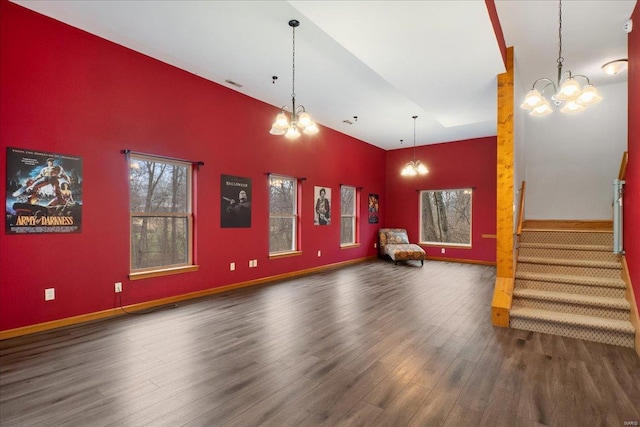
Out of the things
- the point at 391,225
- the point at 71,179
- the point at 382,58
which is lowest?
the point at 391,225

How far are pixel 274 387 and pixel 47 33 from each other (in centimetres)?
444

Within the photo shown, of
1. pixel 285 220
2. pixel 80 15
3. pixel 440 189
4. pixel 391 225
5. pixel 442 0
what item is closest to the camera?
pixel 442 0

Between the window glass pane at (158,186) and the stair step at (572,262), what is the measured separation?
17.0ft

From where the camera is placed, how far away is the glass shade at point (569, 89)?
2928 mm

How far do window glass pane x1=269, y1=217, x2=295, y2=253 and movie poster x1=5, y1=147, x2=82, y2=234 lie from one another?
331 cm

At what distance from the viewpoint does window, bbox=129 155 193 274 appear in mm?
4359

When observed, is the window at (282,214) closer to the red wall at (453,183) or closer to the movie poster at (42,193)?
the movie poster at (42,193)

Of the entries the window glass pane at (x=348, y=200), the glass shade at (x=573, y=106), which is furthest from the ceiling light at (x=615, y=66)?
the window glass pane at (x=348, y=200)

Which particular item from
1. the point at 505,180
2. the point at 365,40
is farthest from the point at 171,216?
the point at 505,180

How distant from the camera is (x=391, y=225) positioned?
32.4ft

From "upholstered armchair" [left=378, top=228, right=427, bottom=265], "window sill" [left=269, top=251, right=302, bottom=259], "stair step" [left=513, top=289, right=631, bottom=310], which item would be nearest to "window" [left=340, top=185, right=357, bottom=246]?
"upholstered armchair" [left=378, top=228, right=427, bottom=265]

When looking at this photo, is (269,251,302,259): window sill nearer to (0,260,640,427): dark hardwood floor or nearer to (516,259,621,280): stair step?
(0,260,640,427): dark hardwood floor

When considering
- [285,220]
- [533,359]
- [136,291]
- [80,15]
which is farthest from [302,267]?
[80,15]

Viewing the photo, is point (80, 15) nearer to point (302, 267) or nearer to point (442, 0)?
point (442, 0)
